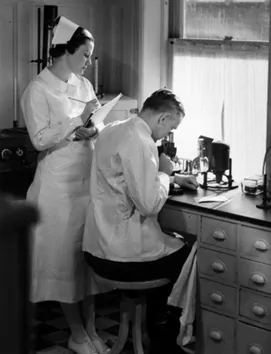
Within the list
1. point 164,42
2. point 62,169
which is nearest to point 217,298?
point 62,169

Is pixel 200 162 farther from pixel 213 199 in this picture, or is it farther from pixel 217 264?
pixel 217 264

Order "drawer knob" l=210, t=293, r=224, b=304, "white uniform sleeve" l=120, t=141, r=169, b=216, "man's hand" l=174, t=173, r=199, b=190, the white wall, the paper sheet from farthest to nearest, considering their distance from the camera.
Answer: the white wall, "man's hand" l=174, t=173, r=199, b=190, the paper sheet, "drawer knob" l=210, t=293, r=224, b=304, "white uniform sleeve" l=120, t=141, r=169, b=216

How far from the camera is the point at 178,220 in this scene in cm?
351

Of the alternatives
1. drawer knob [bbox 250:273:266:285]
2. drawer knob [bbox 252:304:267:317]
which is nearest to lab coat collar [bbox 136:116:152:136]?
drawer knob [bbox 250:273:266:285]

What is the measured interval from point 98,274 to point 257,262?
30.3 inches

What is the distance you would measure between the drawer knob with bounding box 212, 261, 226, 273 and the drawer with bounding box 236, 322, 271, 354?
11.0 inches

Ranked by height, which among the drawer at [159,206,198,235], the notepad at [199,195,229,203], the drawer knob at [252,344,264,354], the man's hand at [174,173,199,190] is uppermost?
the man's hand at [174,173,199,190]

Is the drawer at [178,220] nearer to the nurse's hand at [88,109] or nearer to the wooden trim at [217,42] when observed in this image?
the nurse's hand at [88,109]

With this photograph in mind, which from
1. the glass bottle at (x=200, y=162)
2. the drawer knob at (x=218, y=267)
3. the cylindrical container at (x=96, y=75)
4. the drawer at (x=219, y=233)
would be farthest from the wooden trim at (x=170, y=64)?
the drawer knob at (x=218, y=267)

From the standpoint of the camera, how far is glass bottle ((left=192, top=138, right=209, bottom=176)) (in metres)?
3.88

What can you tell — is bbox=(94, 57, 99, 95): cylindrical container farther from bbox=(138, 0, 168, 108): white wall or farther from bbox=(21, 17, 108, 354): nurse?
bbox=(21, 17, 108, 354): nurse

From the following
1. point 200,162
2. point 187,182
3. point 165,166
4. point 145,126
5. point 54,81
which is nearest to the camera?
point 145,126

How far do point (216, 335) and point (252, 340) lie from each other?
0.70 ft

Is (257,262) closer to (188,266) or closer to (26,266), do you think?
(188,266)
